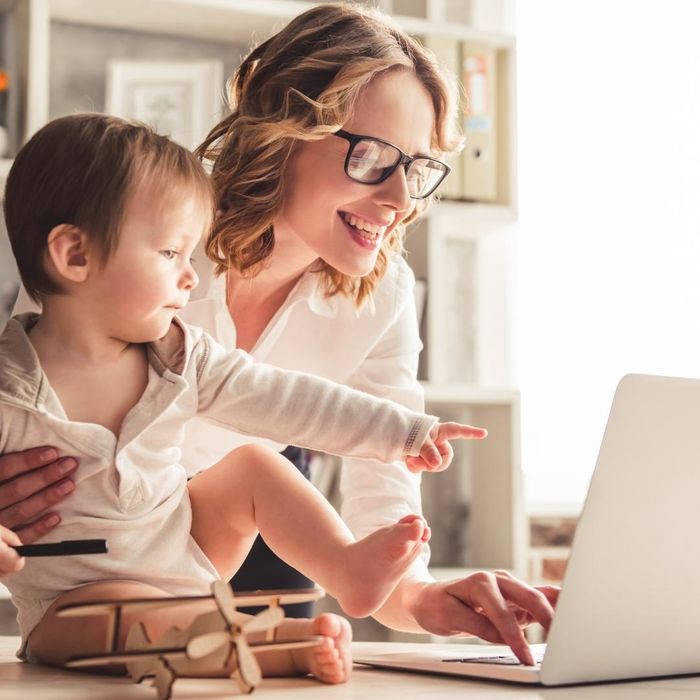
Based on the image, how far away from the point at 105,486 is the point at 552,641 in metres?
0.48

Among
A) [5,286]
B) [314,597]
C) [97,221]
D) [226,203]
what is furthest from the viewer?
[5,286]

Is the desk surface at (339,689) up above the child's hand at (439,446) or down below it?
below

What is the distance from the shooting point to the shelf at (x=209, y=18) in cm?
275

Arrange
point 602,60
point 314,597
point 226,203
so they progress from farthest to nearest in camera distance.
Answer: point 602,60 < point 226,203 < point 314,597

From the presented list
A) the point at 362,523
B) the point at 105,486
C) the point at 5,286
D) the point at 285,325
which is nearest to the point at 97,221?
the point at 105,486

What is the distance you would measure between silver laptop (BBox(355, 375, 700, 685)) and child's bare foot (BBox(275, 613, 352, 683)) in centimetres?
13

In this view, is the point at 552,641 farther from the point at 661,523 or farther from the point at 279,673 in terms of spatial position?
the point at 279,673

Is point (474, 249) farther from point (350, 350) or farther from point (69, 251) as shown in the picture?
point (69, 251)

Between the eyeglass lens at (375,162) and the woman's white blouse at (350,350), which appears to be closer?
the eyeglass lens at (375,162)

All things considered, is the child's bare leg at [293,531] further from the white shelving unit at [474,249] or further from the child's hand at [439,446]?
the white shelving unit at [474,249]

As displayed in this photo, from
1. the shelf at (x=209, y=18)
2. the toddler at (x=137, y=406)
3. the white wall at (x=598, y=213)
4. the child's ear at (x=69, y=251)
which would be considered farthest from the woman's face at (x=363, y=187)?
the white wall at (x=598, y=213)

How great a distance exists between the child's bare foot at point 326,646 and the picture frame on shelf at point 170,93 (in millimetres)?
2006

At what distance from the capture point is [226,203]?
1594mm

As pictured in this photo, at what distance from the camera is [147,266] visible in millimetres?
1079
